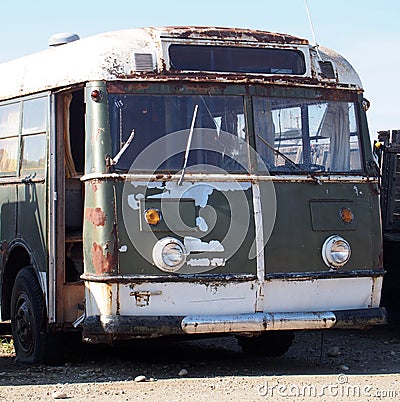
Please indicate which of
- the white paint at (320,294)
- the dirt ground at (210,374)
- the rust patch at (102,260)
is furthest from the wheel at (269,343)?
the rust patch at (102,260)

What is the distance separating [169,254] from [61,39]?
8.88 ft

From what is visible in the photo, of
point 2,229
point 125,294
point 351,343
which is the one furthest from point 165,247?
point 351,343

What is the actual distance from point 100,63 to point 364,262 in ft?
9.13

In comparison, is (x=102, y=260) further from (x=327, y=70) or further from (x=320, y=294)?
(x=327, y=70)

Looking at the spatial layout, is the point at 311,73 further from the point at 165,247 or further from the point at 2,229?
the point at 2,229

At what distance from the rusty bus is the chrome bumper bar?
0.04 ft

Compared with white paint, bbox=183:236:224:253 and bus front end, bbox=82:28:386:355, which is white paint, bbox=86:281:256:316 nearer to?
bus front end, bbox=82:28:386:355

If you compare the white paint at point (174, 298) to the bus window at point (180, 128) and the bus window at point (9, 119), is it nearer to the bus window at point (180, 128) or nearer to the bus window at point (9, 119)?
the bus window at point (180, 128)

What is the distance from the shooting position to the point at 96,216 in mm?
8477

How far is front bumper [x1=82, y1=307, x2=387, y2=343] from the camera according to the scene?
27.4 ft

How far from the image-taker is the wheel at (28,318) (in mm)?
9375

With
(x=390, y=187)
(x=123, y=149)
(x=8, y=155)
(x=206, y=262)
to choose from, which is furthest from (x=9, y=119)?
(x=390, y=187)

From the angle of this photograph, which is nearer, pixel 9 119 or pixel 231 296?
pixel 231 296

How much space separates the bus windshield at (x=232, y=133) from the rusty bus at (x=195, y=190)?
1 centimetres
